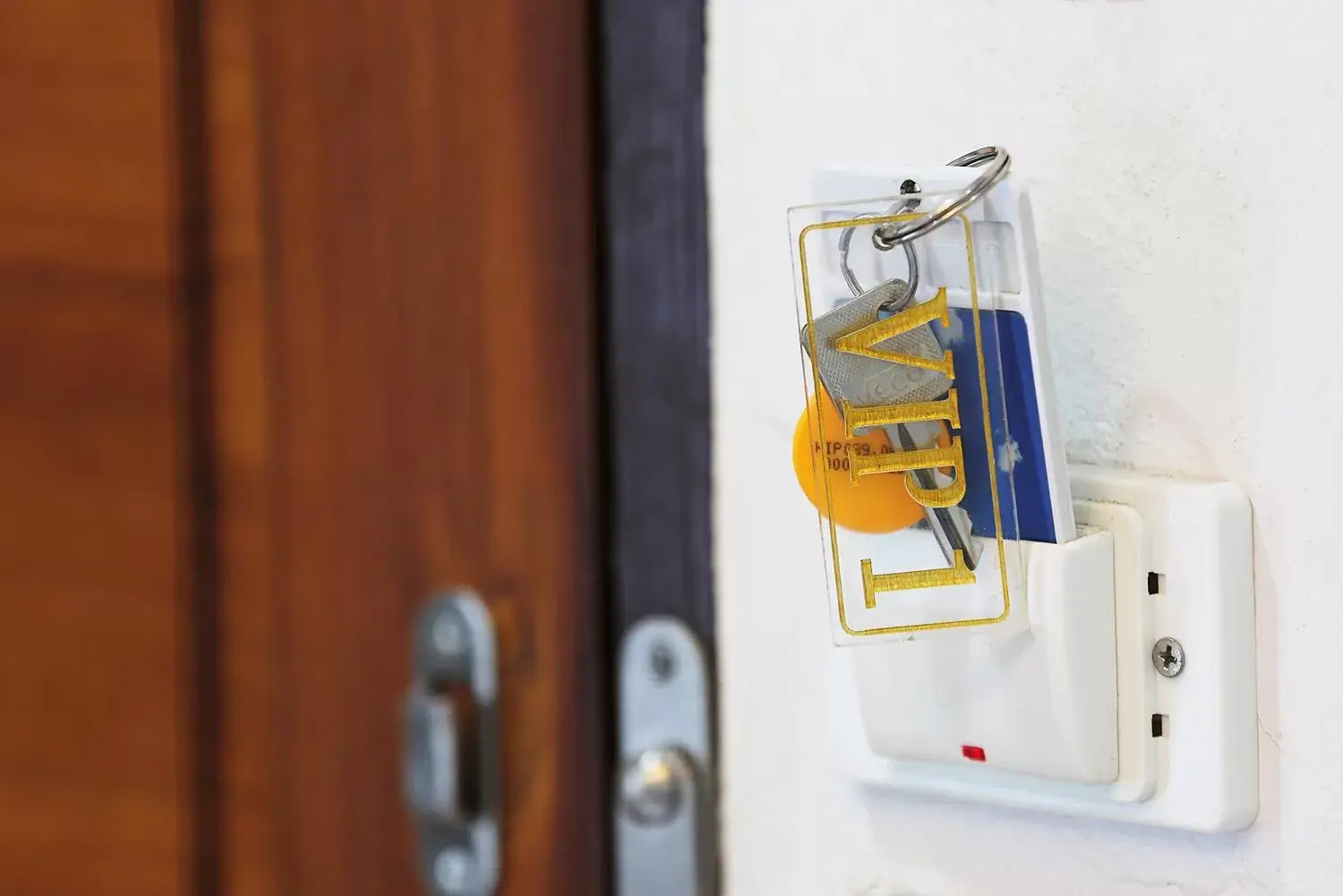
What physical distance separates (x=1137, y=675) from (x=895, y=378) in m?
0.10

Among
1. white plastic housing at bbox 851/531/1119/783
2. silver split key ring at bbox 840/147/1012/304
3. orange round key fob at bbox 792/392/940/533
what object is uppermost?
silver split key ring at bbox 840/147/1012/304

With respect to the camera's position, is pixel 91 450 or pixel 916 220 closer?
pixel 916 220

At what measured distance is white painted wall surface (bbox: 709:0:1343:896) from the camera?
11.9 inches

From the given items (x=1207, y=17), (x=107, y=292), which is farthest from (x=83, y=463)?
(x=1207, y=17)

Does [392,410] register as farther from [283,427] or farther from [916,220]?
[916,220]

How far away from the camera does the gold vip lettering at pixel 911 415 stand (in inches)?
11.9

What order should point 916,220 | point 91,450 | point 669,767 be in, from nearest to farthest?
1. point 916,220
2. point 669,767
3. point 91,450

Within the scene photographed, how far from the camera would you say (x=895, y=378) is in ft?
1.00

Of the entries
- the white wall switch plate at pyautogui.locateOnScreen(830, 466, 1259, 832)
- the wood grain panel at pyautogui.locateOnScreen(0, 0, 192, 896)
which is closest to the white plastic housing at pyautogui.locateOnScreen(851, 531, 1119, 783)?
the white wall switch plate at pyautogui.locateOnScreen(830, 466, 1259, 832)

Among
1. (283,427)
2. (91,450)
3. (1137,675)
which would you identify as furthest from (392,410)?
(1137,675)

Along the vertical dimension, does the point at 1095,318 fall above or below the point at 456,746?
above

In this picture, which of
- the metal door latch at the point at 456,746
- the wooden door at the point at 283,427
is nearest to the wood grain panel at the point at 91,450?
the wooden door at the point at 283,427

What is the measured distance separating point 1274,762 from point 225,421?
0.40 metres

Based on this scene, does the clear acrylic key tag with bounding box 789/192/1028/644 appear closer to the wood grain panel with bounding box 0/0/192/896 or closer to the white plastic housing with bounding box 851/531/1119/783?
the white plastic housing with bounding box 851/531/1119/783
